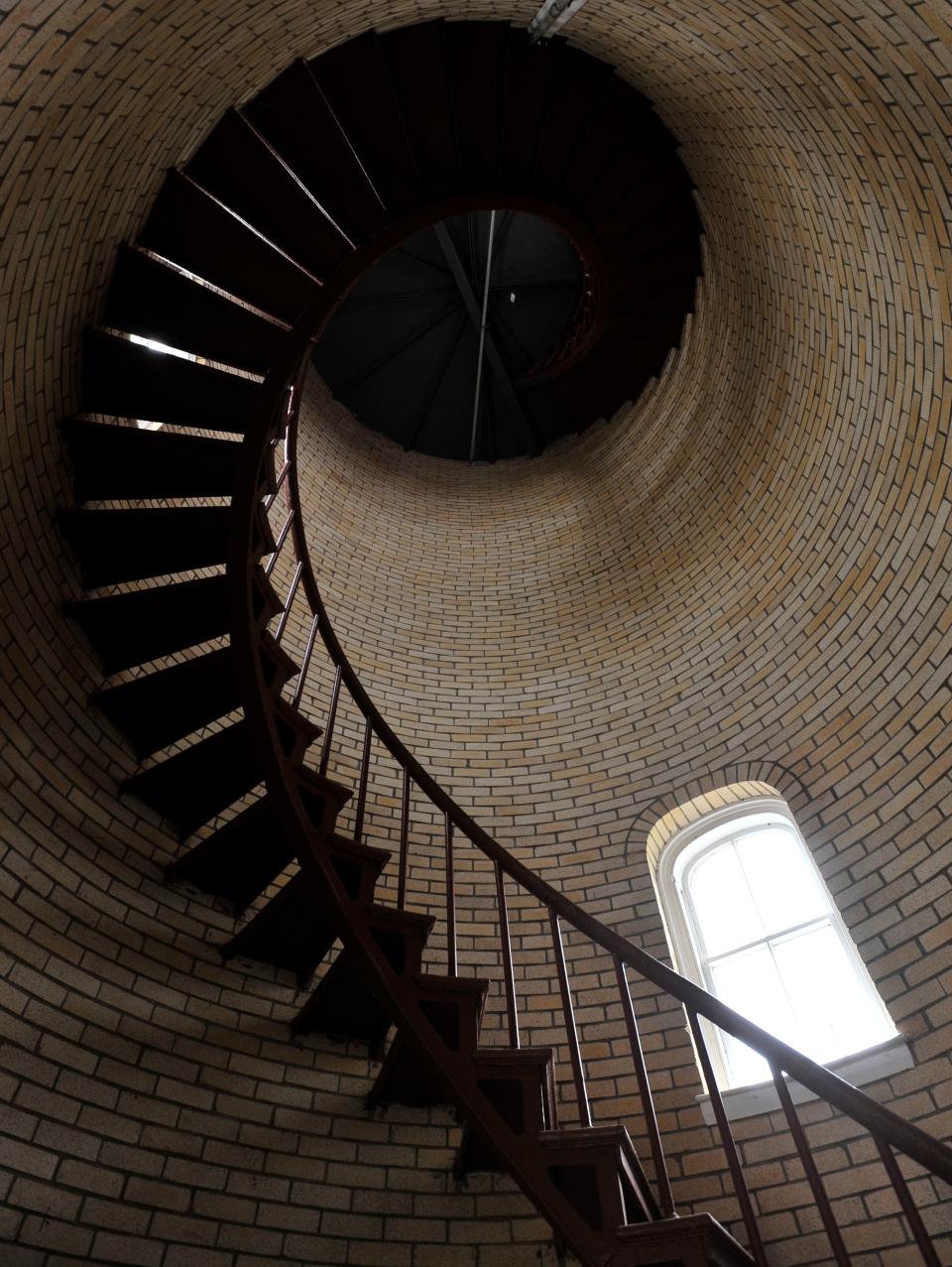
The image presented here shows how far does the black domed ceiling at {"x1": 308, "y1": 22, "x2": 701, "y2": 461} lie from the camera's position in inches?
193

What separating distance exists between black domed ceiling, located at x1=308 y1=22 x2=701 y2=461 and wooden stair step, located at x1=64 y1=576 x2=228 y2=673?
8.50ft

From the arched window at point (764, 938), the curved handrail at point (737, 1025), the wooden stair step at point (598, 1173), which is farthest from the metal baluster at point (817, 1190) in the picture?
the arched window at point (764, 938)

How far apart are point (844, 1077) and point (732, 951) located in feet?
2.97

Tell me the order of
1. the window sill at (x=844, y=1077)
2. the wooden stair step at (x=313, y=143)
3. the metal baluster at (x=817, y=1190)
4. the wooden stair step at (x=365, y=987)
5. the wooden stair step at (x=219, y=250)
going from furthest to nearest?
the wooden stair step at (x=313, y=143) → the wooden stair step at (x=219, y=250) → the window sill at (x=844, y=1077) → the wooden stair step at (x=365, y=987) → the metal baluster at (x=817, y=1190)

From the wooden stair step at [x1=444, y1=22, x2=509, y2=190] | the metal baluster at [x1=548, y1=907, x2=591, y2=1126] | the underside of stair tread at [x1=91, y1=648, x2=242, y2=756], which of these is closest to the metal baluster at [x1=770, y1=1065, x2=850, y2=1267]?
the metal baluster at [x1=548, y1=907, x2=591, y2=1126]

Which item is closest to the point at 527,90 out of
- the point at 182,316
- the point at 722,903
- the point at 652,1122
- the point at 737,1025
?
the point at 182,316

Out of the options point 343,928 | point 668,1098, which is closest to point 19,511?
point 343,928

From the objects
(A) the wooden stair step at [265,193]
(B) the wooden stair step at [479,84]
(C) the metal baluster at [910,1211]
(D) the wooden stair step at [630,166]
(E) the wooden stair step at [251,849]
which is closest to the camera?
(C) the metal baluster at [910,1211]

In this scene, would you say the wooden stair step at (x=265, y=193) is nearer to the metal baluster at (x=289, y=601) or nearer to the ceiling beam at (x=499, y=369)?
the metal baluster at (x=289, y=601)

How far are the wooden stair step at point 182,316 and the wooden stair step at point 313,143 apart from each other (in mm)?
1014

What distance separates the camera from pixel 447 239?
7617 mm

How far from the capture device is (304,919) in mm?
3936

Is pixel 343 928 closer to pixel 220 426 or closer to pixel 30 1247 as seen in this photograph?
pixel 30 1247

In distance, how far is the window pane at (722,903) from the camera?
4.50 m
